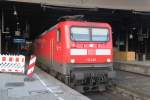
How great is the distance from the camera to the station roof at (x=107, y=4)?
28275mm

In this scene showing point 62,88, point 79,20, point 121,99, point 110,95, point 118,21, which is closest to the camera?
point 62,88

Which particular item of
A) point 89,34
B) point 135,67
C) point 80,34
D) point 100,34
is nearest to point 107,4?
point 135,67

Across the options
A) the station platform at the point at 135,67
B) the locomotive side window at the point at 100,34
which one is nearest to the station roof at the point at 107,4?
the station platform at the point at 135,67

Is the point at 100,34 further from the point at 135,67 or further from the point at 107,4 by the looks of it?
the point at 107,4

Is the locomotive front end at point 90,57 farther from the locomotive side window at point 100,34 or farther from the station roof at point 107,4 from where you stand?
the station roof at point 107,4

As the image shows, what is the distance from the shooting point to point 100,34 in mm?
16891

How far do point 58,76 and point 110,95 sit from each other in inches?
130

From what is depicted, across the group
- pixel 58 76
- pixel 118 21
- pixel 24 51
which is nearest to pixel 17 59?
pixel 58 76

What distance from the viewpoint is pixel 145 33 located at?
4722cm

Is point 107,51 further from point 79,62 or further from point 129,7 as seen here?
point 129,7

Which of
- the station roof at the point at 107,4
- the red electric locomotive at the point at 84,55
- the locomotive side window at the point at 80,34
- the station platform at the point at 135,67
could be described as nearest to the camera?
the red electric locomotive at the point at 84,55

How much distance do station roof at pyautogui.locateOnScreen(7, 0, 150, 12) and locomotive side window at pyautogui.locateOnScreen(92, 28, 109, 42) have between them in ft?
37.7

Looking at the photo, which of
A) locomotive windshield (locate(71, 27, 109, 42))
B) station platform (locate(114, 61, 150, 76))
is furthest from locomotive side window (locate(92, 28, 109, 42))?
station platform (locate(114, 61, 150, 76))

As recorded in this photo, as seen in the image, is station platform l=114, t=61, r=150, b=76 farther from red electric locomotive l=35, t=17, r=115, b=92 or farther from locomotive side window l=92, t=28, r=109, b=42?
red electric locomotive l=35, t=17, r=115, b=92
